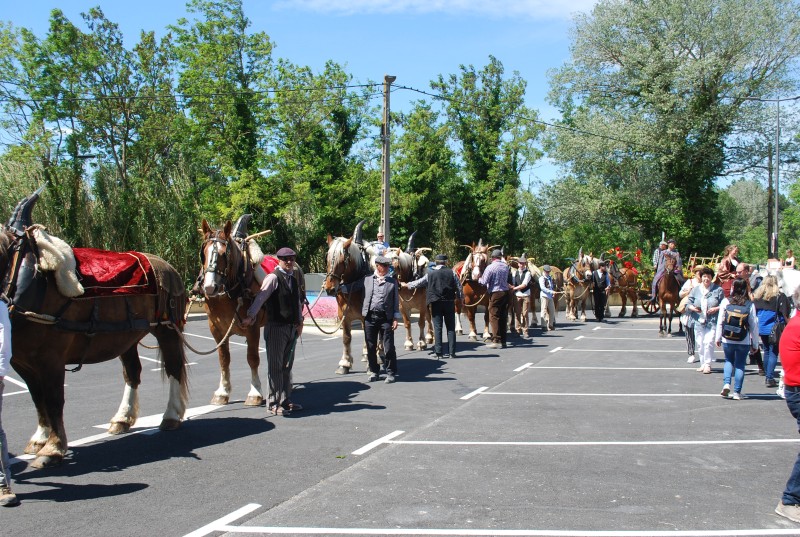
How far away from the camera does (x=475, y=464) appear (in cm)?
730

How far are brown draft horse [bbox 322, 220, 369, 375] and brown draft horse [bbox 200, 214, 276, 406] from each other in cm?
241

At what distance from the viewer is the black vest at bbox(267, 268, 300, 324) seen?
972 centimetres

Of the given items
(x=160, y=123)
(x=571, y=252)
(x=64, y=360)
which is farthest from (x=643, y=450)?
(x=571, y=252)

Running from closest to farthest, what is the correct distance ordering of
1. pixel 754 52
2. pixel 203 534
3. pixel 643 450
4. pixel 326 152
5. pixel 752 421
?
pixel 203 534, pixel 643 450, pixel 752 421, pixel 754 52, pixel 326 152

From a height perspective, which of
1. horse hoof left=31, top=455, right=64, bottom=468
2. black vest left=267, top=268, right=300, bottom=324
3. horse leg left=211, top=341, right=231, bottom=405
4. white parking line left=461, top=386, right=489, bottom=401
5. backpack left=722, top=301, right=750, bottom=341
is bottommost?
white parking line left=461, top=386, right=489, bottom=401

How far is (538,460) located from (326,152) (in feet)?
110

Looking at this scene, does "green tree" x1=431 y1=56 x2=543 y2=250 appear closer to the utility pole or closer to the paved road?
the utility pole

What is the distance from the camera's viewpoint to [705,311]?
13352mm

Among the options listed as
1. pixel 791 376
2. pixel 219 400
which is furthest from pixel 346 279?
pixel 791 376

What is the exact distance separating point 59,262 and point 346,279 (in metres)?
6.45

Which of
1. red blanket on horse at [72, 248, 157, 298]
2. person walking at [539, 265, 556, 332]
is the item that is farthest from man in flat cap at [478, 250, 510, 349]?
red blanket on horse at [72, 248, 157, 298]

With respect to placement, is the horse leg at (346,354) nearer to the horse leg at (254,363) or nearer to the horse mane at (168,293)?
the horse leg at (254,363)

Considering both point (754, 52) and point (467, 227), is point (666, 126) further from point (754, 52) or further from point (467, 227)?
point (467, 227)

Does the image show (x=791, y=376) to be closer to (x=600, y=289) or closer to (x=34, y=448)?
(x=34, y=448)
